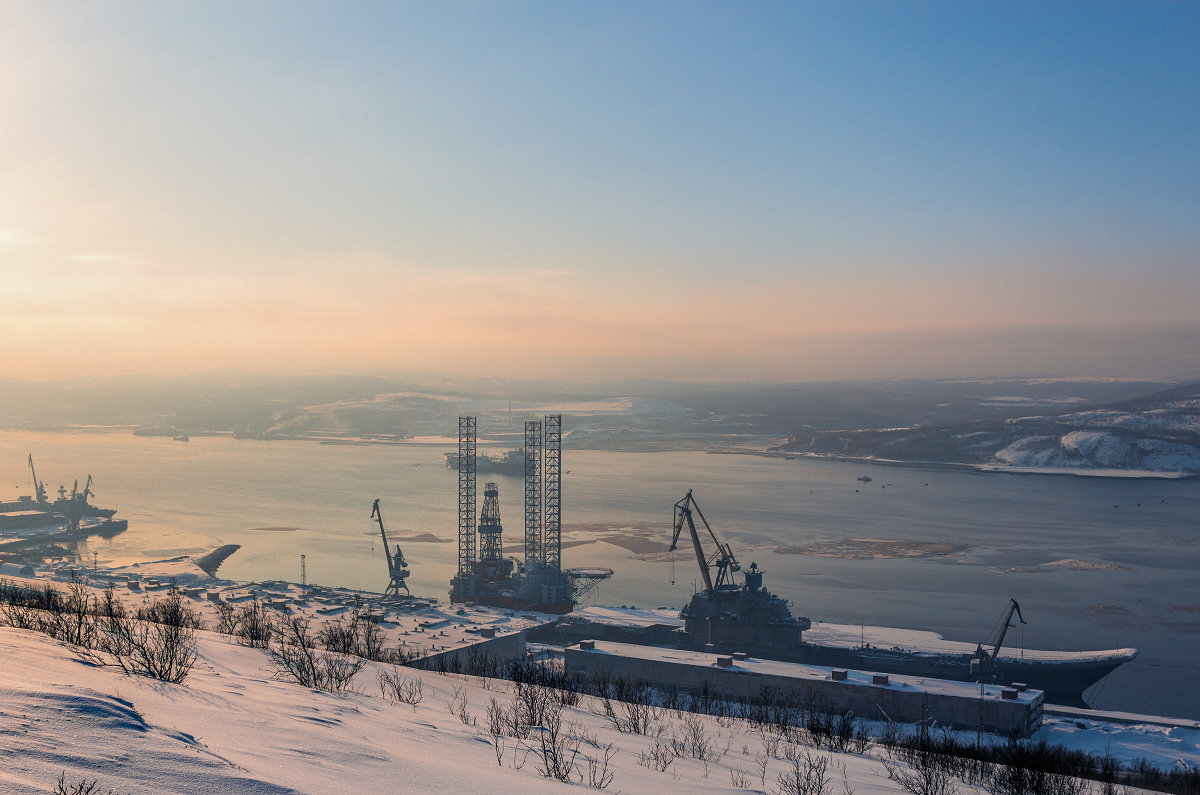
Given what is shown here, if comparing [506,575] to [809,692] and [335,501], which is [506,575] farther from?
[335,501]

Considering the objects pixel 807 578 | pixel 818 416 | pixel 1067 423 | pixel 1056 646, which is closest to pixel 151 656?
pixel 1056 646

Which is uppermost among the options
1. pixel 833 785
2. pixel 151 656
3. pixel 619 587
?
pixel 151 656

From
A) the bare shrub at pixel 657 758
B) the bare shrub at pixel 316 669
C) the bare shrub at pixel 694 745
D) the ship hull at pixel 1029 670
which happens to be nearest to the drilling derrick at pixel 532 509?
the ship hull at pixel 1029 670

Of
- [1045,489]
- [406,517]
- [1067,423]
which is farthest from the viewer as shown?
[1067,423]

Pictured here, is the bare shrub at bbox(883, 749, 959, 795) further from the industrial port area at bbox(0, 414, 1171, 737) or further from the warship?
the warship

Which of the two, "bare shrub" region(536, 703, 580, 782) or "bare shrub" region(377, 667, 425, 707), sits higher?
"bare shrub" region(536, 703, 580, 782)

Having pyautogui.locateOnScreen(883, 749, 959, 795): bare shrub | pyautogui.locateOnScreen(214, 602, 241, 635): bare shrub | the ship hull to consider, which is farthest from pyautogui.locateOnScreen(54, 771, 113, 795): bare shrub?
the ship hull

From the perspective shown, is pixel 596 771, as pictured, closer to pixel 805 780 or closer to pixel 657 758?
pixel 657 758
